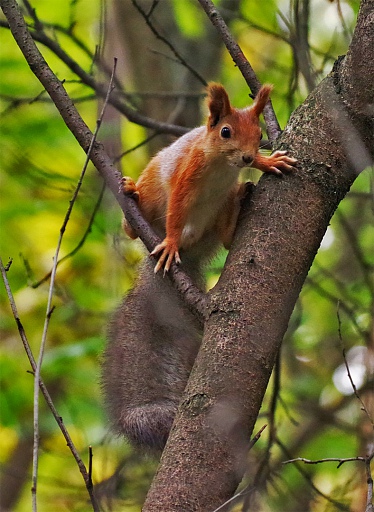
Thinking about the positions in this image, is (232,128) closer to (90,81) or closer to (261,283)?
(90,81)

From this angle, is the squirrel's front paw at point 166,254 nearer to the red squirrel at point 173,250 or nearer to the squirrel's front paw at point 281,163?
the red squirrel at point 173,250

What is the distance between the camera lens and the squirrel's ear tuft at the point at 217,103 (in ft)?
9.64

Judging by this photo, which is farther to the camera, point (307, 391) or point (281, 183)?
point (307, 391)

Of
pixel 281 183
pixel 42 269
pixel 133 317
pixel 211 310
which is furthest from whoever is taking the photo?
pixel 42 269

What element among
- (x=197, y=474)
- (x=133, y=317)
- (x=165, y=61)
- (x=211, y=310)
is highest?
(x=165, y=61)

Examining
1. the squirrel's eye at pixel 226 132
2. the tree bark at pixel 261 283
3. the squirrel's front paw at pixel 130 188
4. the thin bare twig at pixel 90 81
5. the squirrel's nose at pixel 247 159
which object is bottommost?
the tree bark at pixel 261 283

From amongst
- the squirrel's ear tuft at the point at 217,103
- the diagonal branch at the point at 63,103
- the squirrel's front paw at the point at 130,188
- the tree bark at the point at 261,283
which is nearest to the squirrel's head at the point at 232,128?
the squirrel's ear tuft at the point at 217,103

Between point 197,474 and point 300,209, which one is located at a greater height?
point 300,209

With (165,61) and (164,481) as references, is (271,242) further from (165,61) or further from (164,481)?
(165,61)

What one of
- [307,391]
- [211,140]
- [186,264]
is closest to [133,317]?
[186,264]

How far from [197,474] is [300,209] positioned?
33.6 inches

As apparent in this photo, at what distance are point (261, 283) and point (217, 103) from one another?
1.21 metres

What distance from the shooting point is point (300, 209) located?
2.15 m

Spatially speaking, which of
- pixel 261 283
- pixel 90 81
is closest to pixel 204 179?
pixel 90 81
